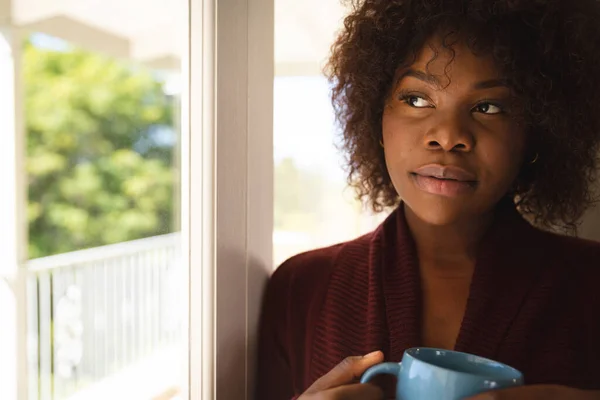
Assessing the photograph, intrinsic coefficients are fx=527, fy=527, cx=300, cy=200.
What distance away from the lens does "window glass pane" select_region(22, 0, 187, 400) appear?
22.1 inches

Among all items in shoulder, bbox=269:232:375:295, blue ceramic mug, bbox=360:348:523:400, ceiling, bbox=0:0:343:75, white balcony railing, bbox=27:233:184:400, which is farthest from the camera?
shoulder, bbox=269:232:375:295

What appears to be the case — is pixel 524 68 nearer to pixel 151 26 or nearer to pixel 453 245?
pixel 453 245

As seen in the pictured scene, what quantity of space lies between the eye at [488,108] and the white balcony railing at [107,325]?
39 cm

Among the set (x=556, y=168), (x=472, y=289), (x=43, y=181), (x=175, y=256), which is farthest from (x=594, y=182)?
(x=43, y=181)

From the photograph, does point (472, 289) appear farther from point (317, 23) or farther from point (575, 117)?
point (317, 23)

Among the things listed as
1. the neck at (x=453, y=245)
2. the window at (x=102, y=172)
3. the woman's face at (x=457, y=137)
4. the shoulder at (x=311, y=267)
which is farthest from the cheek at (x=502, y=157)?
the window at (x=102, y=172)

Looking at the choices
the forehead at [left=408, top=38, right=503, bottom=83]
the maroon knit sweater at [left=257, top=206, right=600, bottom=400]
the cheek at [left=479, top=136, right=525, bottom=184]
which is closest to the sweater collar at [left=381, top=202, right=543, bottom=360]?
the maroon knit sweater at [left=257, top=206, right=600, bottom=400]

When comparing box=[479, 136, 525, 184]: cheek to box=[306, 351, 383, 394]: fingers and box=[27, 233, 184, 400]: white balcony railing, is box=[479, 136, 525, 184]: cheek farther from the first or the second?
box=[27, 233, 184, 400]: white balcony railing

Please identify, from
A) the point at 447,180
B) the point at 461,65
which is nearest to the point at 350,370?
the point at 447,180

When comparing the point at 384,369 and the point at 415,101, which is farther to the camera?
the point at 415,101

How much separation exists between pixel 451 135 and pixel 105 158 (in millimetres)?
412

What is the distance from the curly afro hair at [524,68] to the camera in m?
0.61

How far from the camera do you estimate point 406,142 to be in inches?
25.3

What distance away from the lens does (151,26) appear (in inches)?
24.7
